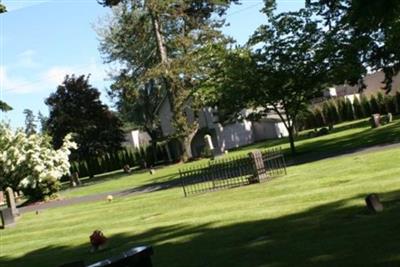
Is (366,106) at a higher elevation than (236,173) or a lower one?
higher

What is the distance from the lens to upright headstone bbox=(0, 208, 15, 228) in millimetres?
22966

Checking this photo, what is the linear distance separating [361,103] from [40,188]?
134ft

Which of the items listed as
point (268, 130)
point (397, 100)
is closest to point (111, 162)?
point (268, 130)

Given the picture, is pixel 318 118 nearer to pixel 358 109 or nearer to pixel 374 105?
pixel 358 109

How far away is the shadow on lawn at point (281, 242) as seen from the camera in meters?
8.06

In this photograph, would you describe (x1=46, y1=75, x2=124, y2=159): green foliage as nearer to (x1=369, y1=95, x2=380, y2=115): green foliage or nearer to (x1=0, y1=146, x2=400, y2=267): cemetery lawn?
(x1=369, y1=95, x2=380, y2=115): green foliage

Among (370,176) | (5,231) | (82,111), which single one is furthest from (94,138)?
(370,176)

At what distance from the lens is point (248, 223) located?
1223 cm

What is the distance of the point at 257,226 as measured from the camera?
11.6 meters

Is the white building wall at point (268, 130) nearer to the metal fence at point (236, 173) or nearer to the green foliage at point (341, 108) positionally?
the green foliage at point (341, 108)

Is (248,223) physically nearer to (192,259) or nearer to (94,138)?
(192,259)

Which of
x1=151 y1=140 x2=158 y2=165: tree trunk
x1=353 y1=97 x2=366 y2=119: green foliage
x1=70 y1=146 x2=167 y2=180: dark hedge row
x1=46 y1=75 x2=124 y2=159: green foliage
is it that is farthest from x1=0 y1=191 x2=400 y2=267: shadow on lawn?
x1=70 y1=146 x2=167 y2=180: dark hedge row

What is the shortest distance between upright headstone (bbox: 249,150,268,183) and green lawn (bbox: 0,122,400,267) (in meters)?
0.88

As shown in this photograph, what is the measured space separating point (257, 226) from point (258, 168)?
9.08m
